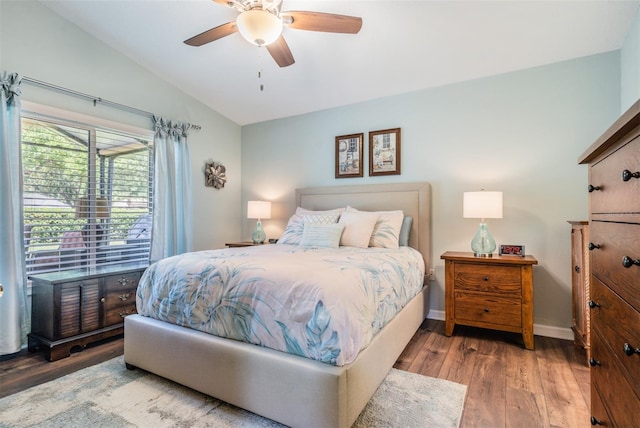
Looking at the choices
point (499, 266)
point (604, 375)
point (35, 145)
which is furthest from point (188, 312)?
point (499, 266)

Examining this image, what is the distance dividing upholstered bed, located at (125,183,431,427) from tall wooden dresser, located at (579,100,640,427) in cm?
90

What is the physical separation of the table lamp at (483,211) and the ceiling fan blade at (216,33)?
2.32m

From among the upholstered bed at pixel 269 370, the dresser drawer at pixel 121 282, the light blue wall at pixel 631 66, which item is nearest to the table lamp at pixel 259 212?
the dresser drawer at pixel 121 282

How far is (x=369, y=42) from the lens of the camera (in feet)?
9.07

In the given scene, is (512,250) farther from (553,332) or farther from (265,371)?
(265,371)

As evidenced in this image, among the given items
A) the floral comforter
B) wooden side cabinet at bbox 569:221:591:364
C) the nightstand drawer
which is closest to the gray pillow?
the nightstand drawer

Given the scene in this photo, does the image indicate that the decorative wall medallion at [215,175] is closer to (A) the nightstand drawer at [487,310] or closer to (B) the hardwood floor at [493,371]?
(B) the hardwood floor at [493,371]

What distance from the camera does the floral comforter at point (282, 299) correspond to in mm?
1439

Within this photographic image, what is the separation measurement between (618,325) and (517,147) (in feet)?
8.26

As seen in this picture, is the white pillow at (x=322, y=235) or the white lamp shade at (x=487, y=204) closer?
the white lamp shade at (x=487, y=204)

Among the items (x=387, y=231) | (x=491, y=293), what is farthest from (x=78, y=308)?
(x=491, y=293)

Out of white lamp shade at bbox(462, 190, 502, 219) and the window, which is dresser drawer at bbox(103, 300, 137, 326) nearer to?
the window

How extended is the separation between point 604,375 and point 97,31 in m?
4.25

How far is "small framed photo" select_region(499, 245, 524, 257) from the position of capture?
109 inches
